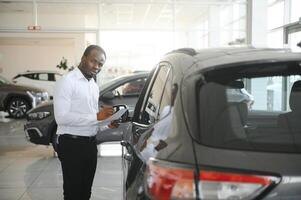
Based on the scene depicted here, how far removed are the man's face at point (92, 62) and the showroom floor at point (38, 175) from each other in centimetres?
218

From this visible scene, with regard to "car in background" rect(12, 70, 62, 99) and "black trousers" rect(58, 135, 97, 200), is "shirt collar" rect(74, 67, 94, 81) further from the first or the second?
"car in background" rect(12, 70, 62, 99)

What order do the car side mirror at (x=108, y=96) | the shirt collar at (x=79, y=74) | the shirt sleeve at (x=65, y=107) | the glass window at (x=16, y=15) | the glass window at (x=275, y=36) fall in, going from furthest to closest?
the glass window at (x=16, y=15) → the glass window at (x=275, y=36) → the car side mirror at (x=108, y=96) → the shirt collar at (x=79, y=74) → the shirt sleeve at (x=65, y=107)

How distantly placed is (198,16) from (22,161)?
6946 mm

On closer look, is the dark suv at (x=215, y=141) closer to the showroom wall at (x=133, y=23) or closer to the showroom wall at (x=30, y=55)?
the showroom wall at (x=133, y=23)

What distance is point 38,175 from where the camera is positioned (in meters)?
6.43

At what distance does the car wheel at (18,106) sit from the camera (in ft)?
48.9

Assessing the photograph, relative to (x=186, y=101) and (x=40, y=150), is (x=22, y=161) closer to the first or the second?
(x=40, y=150)

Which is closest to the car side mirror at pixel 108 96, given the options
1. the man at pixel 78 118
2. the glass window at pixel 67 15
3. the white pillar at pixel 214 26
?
the man at pixel 78 118

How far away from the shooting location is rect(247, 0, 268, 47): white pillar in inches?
435

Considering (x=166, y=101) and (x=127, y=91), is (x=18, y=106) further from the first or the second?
(x=166, y=101)

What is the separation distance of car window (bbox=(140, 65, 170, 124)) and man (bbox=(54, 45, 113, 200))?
708mm

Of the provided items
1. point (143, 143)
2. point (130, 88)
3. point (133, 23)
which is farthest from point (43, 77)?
point (143, 143)

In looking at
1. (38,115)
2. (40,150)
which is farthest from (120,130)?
(40,150)

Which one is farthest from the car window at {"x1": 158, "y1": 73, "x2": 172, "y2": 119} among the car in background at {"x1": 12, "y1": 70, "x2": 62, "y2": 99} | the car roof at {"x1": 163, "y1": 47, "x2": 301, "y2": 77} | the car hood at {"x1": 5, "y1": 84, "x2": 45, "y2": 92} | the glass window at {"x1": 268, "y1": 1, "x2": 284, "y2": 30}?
the car in background at {"x1": 12, "y1": 70, "x2": 62, "y2": 99}
